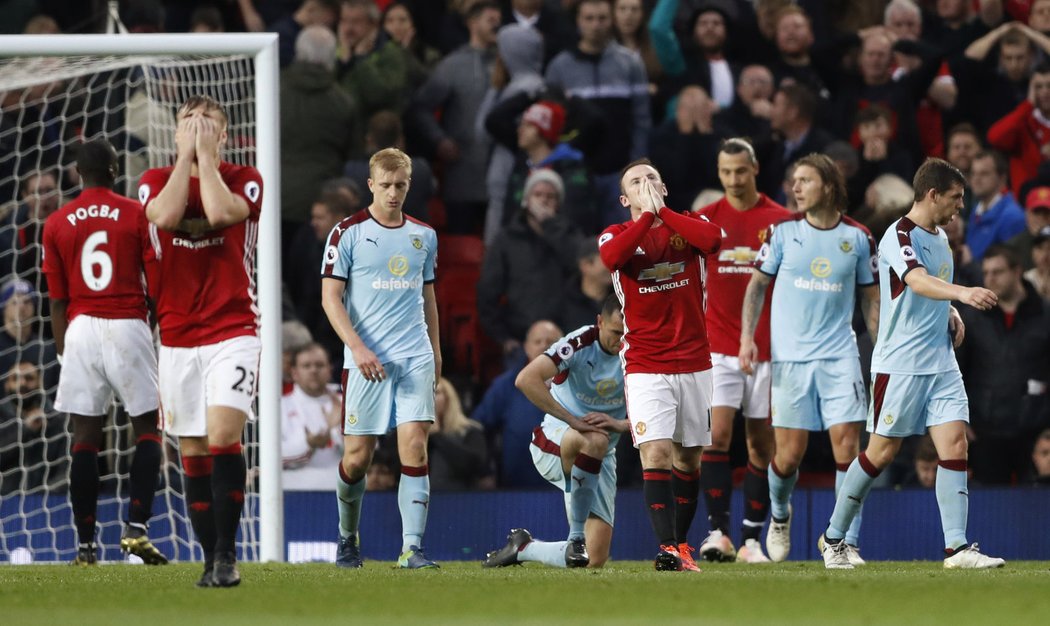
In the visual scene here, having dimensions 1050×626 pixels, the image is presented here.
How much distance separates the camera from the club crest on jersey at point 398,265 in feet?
31.6

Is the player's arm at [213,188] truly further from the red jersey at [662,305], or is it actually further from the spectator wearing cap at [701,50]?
the spectator wearing cap at [701,50]

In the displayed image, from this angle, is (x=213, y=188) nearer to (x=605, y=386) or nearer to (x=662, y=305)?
(x=662, y=305)

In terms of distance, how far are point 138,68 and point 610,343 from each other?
20.5 ft

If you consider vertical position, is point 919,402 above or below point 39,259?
below

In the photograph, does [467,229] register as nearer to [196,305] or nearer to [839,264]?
[839,264]

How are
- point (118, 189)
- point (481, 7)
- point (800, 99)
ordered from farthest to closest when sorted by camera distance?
point (481, 7) < point (800, 99) < point (118, 189)

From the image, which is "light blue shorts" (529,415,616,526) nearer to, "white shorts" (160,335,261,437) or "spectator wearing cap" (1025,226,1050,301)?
"white shorts" (160,335,261,437)

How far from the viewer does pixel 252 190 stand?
7.55 m

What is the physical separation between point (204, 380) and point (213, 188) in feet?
2.87

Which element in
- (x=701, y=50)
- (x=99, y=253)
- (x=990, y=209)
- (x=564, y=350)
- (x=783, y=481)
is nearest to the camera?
(x=564, y=350)

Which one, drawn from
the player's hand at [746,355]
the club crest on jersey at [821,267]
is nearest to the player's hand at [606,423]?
the player's hand at [746,355]

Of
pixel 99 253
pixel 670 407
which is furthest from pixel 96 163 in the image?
pixel 670 407

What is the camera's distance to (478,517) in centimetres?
1176

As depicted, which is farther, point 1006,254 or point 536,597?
point 1006,254
